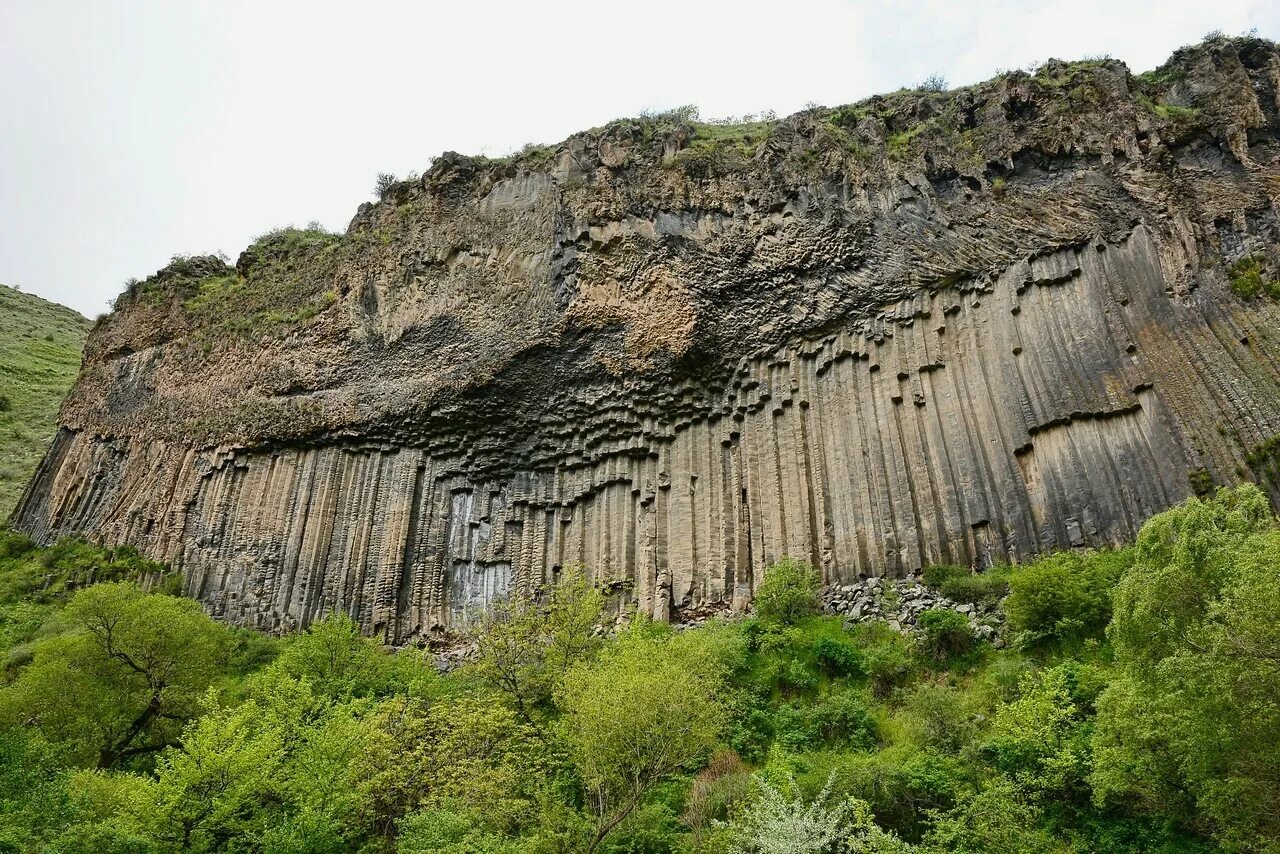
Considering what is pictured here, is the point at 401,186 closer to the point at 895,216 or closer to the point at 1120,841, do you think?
the point at 895,216

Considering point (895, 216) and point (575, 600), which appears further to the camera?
point (895, 216)

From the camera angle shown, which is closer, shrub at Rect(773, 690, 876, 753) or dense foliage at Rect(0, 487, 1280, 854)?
dense foliage at Rect(0, 487, 1280, 854)

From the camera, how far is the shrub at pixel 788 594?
19797mm

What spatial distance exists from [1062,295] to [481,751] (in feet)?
55.1

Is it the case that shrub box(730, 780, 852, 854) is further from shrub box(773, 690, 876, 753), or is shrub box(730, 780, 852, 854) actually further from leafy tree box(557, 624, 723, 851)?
shrub box(773, 690, 876, 753)

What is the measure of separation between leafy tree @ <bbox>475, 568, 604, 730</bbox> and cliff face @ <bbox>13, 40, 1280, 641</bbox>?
464 cm

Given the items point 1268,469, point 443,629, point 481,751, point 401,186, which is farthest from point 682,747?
point 401,186

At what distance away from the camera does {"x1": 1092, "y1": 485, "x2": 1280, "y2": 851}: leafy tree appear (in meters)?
8.72

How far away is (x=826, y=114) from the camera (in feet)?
91.5

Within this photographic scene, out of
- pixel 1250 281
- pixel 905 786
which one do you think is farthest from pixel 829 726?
pixel 1250 281

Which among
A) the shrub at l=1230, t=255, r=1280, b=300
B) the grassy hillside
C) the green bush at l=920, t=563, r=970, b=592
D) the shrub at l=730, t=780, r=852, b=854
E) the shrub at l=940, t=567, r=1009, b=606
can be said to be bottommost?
the shrub at l=730, t=780, r=852, b=854

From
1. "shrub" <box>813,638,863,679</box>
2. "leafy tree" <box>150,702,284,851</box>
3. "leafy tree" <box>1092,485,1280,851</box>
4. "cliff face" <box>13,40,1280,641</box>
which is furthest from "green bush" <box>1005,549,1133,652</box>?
"leafy tree" <box>150,702,284,851</box>

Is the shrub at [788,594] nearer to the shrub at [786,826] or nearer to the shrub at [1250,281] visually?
the shrub at [786,826]

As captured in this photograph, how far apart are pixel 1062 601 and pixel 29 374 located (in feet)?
189
